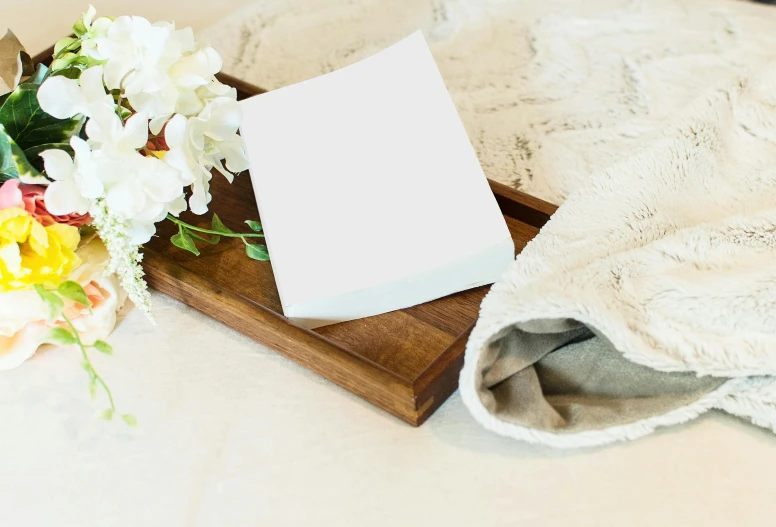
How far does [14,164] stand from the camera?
60 centimetres

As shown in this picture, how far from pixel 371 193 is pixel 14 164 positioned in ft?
0.92

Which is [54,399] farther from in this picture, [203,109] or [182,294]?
[203,109]

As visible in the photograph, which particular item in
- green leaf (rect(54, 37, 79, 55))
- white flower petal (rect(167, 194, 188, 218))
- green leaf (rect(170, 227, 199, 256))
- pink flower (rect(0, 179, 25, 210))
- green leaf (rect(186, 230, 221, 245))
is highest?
green leaf (rect(54, 37, 79, 55))

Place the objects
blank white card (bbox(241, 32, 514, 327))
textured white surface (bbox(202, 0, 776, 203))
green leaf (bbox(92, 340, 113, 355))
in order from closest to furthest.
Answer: green leaf (bbox(92, 340, 113, 355)), blank white card (bbox(241, 32, 514, 327)), textured white surface (bbox(202, 0, 776, 203))

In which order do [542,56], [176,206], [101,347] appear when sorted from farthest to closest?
1. [542,56]
2. [176,206]
3. [101,347]

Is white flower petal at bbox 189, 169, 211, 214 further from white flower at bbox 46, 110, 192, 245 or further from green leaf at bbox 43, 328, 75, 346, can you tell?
green leaf at bbox 43, 328, 75, 346

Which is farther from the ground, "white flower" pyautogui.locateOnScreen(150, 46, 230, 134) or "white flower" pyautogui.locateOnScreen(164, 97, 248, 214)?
"white flower" pyautogui.locateOnScreen(150, 46, 230, 134)

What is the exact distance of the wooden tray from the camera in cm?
59

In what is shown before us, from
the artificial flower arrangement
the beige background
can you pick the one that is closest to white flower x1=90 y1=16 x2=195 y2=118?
the artificial flower arrangement

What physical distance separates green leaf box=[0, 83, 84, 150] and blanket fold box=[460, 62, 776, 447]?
1.16 ft

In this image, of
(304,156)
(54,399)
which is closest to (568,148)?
(304,156)

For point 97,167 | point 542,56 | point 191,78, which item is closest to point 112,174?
point 97,167

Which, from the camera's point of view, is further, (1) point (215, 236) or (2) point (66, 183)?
(1) point (215, 236)

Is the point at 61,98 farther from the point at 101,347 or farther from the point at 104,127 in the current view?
the point at 101,347
